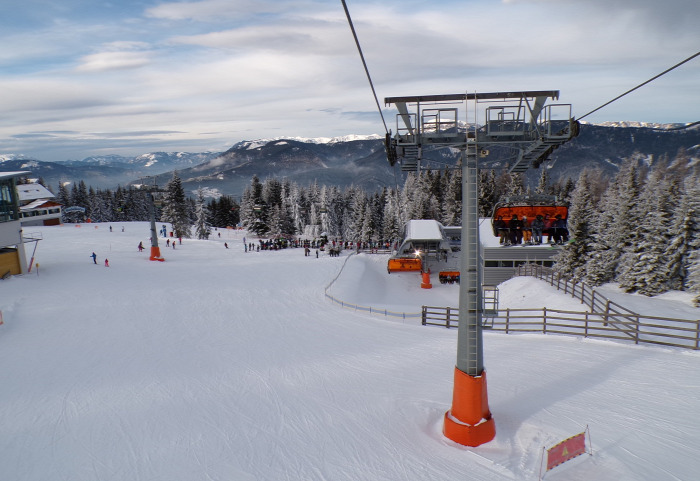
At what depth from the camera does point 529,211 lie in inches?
759

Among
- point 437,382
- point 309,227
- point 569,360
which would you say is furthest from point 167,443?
point 309,227

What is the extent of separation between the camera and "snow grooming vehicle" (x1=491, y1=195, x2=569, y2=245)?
18.7 metres

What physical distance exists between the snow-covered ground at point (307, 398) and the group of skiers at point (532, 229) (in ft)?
9.40

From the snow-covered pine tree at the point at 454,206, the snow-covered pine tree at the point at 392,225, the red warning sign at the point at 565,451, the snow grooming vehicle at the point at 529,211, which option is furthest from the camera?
the snow-covered pine tree at the point at 392,225

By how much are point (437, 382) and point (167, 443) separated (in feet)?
21.6

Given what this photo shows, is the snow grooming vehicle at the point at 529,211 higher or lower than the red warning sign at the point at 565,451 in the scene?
higher

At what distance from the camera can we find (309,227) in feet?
283

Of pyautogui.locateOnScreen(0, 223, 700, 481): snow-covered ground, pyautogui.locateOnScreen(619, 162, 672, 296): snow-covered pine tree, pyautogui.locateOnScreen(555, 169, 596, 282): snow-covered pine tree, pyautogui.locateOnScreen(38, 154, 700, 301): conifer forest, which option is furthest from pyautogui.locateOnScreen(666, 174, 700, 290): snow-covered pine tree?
pyautogui.locateOnScreen(0, 223, 700, 481): snow-covered ground

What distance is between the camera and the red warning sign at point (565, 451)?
5.95m

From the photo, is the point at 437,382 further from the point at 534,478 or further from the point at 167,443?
the point at 167,443

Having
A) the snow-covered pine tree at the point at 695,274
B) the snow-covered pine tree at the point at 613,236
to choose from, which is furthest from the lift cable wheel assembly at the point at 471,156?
the snow-covered pine tree at the point at 613,236

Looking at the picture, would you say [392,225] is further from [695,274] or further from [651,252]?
[695,274]

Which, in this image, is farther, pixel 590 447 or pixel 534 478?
pixel 590 447

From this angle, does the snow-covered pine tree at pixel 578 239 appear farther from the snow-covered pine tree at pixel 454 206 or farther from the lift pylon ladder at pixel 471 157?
the lift pylon ladder at pixel 471 157
